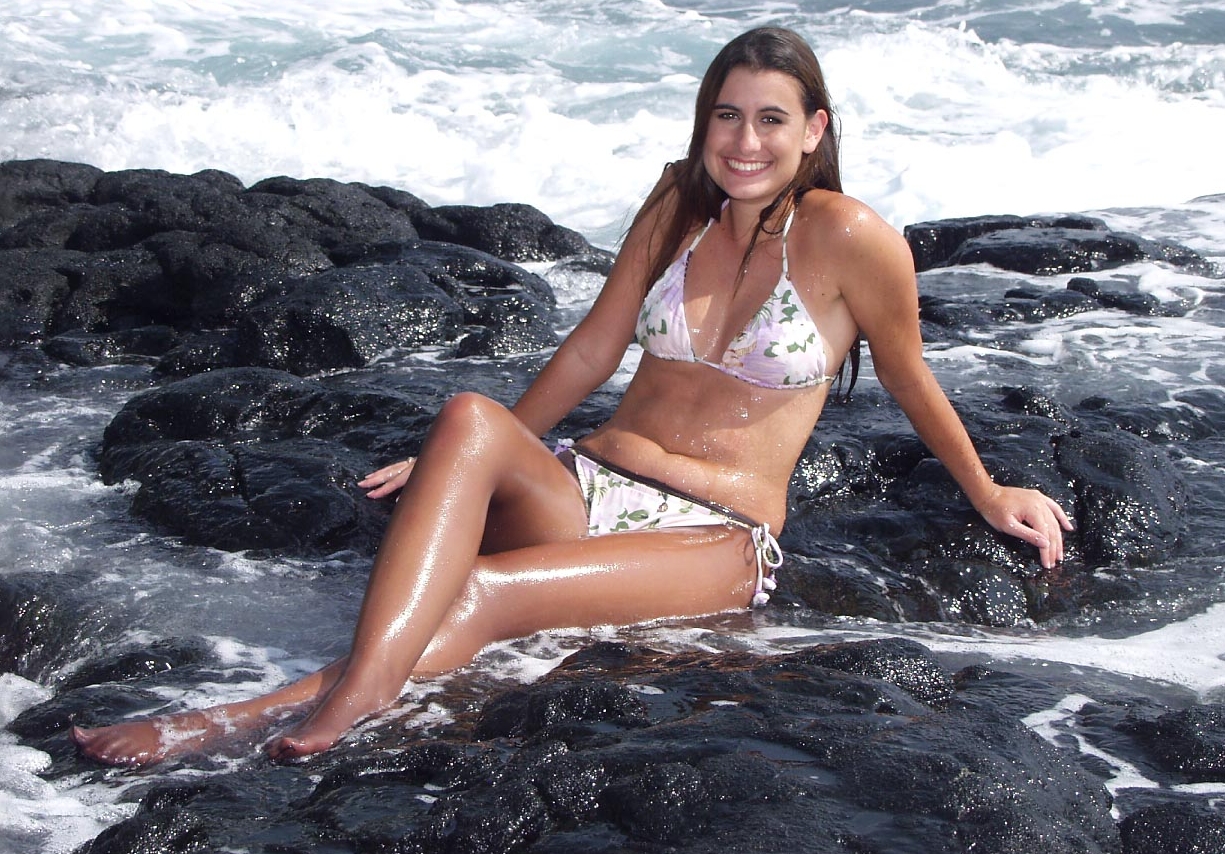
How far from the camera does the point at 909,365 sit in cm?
397

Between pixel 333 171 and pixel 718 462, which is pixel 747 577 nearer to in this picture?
pixel 718 462

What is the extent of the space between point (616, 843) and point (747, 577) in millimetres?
1595

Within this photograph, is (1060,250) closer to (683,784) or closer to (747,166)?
(747,166)

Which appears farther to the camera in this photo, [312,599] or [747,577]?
[312,599]

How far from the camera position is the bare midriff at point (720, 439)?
3.99 metres

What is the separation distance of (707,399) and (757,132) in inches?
31.8

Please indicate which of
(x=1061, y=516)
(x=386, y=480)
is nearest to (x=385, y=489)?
(x=386, y=480)

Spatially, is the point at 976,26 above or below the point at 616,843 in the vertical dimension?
Result: above

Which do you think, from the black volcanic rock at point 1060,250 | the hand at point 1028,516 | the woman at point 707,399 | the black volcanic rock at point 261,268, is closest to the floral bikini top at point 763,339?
the woman at point 707,399

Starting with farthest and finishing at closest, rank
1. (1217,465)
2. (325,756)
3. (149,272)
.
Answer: (149,272), (1217,465), (325,756)

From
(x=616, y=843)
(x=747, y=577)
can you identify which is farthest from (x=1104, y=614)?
(x=616, y=843)

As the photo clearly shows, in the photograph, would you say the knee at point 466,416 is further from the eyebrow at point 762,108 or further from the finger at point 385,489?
the eyebrow at point 762,108

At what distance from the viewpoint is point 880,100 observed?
19984mm

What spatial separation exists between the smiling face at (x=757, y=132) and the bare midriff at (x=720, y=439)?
0.58 m
